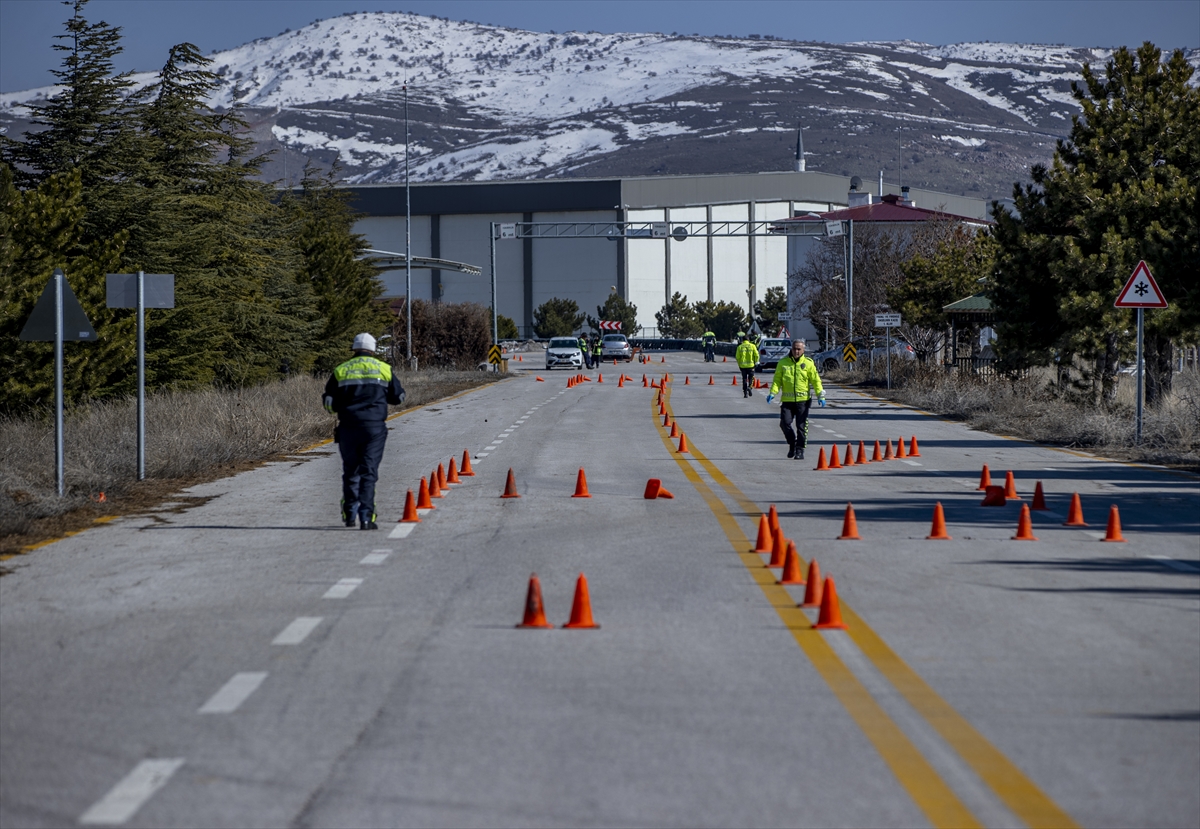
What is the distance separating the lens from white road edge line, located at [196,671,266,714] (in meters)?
6.98

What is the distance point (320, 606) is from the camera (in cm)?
977

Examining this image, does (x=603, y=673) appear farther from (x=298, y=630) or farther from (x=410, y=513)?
(x=410, y=513)

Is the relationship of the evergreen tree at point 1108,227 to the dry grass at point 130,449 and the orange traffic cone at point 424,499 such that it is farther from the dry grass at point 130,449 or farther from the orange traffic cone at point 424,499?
the orange traffic cone at point 424,499

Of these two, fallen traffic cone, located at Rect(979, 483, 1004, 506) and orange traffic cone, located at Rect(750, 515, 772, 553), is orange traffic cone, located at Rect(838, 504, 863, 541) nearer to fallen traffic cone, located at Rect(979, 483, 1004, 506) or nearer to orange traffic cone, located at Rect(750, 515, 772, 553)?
orange traffic cone, located at Rect(750, 515, 772, 553)

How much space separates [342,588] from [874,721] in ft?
15.7

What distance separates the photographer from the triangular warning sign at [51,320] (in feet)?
52.3

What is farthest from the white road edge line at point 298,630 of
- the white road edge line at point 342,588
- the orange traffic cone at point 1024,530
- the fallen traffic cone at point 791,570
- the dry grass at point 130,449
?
the orange traffic cone at point 1024,530

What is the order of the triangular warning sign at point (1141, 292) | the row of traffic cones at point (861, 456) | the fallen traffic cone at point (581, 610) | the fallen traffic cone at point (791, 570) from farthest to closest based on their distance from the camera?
the triangular warning sign at point (1141, 292) < the row of traffic cones at point (861, 456) < the fallen traffic cone at point (791, 570) < the fallen traffic cone at point (581, 610)

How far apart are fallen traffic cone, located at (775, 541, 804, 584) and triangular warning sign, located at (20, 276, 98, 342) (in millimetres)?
8554

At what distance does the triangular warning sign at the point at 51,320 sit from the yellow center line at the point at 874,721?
8.16 metres

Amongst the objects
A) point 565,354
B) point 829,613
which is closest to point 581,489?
point 829,613

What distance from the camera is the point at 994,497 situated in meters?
15.7

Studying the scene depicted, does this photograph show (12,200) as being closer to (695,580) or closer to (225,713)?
(695,580)

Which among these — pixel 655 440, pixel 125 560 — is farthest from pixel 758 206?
pixel 125 560
